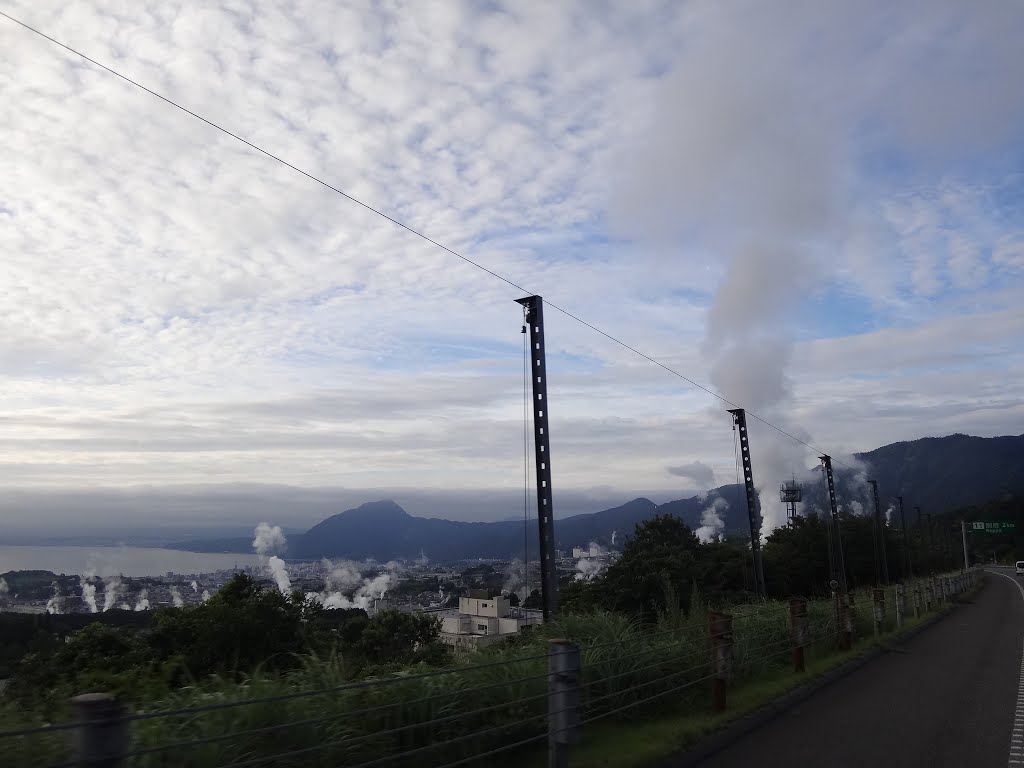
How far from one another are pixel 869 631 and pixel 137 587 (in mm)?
30972

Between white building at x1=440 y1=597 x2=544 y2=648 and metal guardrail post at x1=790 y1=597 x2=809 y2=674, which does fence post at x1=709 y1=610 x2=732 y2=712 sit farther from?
white building at x1=440 y1=597 x2=544 y2=648

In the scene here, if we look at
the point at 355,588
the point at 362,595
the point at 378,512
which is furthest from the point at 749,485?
the point at 378,512

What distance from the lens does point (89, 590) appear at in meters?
31.7

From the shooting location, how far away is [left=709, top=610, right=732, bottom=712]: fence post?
337 inches

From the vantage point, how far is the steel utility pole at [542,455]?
12.5 metres

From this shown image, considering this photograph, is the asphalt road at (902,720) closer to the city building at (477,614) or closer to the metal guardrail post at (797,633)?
the metal guardrail post at (797,633)

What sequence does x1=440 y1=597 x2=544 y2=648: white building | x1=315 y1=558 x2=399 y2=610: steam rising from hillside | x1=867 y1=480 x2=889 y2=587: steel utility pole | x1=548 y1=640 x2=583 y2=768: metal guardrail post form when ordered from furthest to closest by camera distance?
x1=867 y1=480 x2=889 y2=587: steel utility pole → x1=440 y1=597 x2=544 y2=648: white building → x1=315 y1=558 x2=399 y2=610: steam rising from hillside → x1=548 y1=640 x2=583 y2=768: metal guardrail post

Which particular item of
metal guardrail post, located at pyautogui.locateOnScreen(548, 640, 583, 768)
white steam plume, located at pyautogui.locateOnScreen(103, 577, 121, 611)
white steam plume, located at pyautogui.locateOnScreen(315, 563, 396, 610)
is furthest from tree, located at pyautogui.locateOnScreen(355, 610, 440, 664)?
metal guardrail post, located at pyautogui.locateOnScreen(548, 640, 583, 768)

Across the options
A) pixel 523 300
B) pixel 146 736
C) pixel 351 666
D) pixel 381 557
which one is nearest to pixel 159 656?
pixel 523 300

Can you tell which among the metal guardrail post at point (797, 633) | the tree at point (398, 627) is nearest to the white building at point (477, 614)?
the tree at point (398, 627)

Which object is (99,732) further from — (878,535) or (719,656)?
(878,535)

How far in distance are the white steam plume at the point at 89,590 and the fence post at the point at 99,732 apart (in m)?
26.9

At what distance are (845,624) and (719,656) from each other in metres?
7.31

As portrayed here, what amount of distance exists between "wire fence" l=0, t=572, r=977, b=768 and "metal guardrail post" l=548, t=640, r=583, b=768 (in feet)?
0.05
